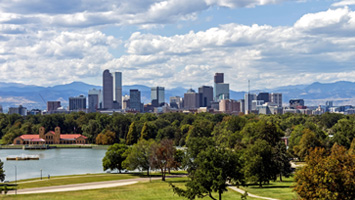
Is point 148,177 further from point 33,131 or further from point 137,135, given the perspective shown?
point 33,131

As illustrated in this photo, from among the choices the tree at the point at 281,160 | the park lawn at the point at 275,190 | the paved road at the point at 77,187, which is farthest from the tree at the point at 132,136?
the park lawn at the point at 275,190

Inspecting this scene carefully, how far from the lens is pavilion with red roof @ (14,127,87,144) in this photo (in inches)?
7105

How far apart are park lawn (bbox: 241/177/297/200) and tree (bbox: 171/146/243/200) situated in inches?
326

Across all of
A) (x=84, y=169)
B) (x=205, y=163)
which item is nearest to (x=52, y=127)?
(x=84, y=169)

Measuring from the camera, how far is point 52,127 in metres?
199

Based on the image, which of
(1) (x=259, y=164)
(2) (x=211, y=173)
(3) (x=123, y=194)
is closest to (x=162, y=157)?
(1) (x=259, y=164)

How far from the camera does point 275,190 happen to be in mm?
60844

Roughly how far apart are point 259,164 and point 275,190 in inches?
191

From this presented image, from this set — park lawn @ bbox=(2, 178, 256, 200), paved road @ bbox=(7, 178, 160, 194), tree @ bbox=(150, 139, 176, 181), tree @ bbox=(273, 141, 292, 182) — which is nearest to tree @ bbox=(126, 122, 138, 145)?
tree @ bbox=(150, 139, 176, 181)

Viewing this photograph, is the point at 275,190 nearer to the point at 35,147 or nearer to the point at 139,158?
the point at 139,158

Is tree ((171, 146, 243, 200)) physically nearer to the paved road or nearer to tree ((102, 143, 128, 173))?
the paved road

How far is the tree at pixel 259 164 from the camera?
6444 cm

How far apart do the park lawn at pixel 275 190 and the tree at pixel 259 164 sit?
117 cm

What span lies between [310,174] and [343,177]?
2.25 metres
